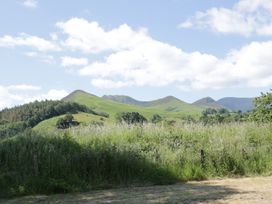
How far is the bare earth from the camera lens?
10.6 meters

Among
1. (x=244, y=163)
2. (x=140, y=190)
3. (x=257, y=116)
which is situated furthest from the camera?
(x=257, y=116)

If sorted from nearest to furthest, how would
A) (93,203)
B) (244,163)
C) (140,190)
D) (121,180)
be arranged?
(93,203) < (140,190) < (121,180) < (244,163)

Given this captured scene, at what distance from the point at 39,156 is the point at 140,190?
3856 mm

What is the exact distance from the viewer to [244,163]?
15766 millimetres

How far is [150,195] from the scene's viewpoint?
11.5m

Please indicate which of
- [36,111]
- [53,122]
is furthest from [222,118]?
[36,111]

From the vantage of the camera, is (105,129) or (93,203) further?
(105,129)

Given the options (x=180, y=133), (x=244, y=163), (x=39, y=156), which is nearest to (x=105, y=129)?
(x=180, y=133)

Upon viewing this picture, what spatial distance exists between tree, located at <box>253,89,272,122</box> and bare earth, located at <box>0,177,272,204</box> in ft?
29.2

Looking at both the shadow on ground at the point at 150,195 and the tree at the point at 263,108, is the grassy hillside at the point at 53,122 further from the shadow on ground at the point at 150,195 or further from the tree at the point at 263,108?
the tree at the point at 263,108

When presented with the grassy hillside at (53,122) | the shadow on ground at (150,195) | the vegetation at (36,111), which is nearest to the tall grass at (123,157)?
the shadow on ground at (150,195)

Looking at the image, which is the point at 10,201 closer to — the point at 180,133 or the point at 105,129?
the point at 105,129

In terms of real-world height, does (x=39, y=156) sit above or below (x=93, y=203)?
above

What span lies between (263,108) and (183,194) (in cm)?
1270
